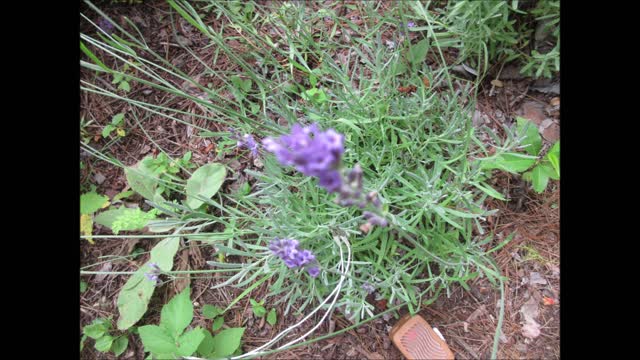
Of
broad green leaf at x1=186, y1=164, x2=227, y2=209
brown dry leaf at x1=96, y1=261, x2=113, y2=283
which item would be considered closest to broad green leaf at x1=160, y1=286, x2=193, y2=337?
broad green leaf at x1=186, y1=164, x2=227, y2=209

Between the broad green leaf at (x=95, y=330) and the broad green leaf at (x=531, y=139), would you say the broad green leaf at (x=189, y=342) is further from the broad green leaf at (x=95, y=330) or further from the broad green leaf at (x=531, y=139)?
the broad green leaf at (x=531, y=139)

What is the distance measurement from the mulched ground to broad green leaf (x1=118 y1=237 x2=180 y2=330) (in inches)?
3.5

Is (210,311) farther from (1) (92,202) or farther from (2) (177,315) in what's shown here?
(1) (92,202)

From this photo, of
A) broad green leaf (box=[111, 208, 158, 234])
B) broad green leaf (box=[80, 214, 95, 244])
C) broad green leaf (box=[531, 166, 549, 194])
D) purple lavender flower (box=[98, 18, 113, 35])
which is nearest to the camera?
broad green leaf (box=[531, 166, 549, 194])

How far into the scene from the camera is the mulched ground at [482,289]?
2000 millimetres

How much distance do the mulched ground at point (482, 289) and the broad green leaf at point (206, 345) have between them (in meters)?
0.17

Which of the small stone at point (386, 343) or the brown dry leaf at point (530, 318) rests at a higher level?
the brown dry leaf at point (530, 318)

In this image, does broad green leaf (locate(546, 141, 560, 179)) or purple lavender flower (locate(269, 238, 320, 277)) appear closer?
purple lavender flower (locate(269, 238, 320, 277))

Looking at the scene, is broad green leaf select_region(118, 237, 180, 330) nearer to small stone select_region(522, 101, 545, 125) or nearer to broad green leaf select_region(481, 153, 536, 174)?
broad green leaf select_region(481, 153, 536, 174)

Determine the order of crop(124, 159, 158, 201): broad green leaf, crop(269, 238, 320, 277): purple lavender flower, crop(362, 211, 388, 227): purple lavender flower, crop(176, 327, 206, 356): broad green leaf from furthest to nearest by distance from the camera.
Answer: crop(124, 159, 158, 201): broad green leaf < crop(176, 327, 206, 356): broad green leaf < crop(269, 238, 320, 277): purple lavender flower < crop(362, 211, 388, 227): purple lavender flower

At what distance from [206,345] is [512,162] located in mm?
1707

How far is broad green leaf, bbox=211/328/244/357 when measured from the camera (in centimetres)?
203

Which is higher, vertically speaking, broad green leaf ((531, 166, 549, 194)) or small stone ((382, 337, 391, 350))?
broad green leaf ((531, 166, 549, 194))

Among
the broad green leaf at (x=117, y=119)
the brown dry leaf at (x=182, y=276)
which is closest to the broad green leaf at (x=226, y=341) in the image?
the brown dry leaf at (x=182, y=276)
